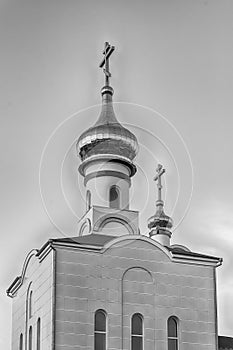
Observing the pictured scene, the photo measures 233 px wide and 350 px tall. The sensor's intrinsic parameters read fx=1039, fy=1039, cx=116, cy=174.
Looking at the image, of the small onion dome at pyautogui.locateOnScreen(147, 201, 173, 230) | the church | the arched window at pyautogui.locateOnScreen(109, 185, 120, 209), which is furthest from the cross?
the small onion dome at pyautogui.locateOnScreen(147, 201, 173, 230)

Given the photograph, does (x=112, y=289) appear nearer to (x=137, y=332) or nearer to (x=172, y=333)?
(x=137, y=332)

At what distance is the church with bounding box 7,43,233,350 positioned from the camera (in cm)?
2453

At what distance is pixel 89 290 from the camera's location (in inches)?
978

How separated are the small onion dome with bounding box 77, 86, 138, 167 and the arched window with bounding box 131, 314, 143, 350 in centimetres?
472

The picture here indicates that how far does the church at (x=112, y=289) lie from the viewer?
Answer: 24531 millimetres

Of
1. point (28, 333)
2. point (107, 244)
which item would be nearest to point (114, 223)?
point (107, 244)

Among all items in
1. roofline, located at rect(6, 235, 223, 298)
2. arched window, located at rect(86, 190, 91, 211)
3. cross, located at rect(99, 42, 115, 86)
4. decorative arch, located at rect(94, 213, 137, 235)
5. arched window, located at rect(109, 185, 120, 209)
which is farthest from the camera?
cross, located at rect(99, 42, 115, 86)

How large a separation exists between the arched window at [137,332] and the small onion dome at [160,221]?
8.69 metres

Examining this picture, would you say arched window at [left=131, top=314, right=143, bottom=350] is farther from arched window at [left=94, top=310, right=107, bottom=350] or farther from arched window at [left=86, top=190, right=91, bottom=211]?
arched window at [left=86, top=190, right=91, bottom=211]

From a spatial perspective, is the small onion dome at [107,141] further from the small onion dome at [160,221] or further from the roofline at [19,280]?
the small onion dome at [160,221]

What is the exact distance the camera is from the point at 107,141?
27.8m

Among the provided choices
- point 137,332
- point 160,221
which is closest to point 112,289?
point 137,332

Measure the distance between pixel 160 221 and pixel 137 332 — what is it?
9.19 metres

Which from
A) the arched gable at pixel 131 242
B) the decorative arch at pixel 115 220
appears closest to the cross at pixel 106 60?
the decorative arch at pixel 115 220
